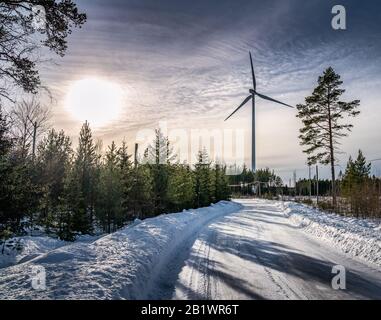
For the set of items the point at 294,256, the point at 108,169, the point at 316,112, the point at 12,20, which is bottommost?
the point at 294,256

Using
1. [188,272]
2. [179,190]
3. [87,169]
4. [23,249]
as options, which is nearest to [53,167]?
[87,169]

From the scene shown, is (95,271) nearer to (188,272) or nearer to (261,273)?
(188,272)

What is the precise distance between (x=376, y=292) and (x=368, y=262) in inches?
122

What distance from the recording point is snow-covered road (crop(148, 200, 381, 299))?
257 inches

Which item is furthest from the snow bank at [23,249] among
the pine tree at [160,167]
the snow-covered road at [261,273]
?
the pine tree at [160,167]

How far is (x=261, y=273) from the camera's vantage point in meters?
8.09

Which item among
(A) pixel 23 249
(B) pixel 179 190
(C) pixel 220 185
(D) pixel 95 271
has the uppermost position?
(C) pixel 220 185

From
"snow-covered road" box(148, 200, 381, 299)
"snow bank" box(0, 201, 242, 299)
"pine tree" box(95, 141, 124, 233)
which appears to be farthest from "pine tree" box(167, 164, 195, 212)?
"snow bank" box(0, 201, 242, 299)

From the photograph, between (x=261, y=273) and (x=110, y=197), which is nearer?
(x=261, y=273)

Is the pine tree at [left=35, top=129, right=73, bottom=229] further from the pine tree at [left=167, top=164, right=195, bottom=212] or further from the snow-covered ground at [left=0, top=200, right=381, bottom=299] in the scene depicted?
the snow-covered ground at [left=0, top=200, right=381, bottom=299]
